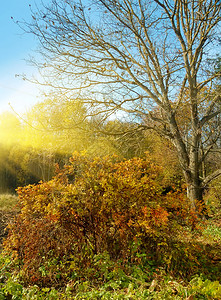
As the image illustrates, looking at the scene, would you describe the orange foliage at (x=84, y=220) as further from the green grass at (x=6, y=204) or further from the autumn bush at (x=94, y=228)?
the green grass at (x=6, y=204)

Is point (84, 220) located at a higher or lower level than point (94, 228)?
higher

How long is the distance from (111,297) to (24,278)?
1517mm

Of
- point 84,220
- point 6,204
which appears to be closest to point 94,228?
point 84,220

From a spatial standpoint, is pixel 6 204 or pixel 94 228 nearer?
pixel 94 228

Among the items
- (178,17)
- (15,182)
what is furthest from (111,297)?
(15,182)

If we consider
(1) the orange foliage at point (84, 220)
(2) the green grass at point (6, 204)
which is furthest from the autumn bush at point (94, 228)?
(2) the green grass at point (6, 204)

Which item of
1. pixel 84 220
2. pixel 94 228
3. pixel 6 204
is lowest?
pixel 6 204

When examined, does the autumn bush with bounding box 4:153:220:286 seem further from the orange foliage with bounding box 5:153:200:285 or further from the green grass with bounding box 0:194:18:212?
the green grass with bounding box 0:194:18:212

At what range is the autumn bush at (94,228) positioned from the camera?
11.6 feet

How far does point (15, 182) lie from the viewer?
22.0 metres

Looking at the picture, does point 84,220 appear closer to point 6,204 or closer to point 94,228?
point 94,228

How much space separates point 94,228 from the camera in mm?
3799

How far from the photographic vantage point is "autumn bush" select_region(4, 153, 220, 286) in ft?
11.6

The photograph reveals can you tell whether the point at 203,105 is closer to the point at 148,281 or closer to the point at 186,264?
the point at 186,264
